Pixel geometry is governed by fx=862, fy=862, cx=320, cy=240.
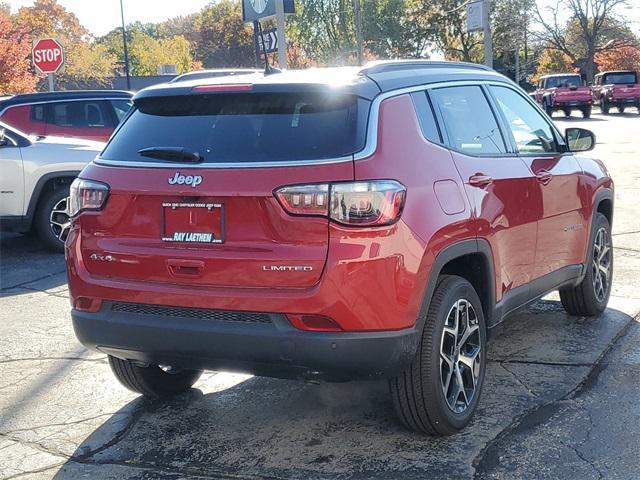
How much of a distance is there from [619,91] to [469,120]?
37.5 metres

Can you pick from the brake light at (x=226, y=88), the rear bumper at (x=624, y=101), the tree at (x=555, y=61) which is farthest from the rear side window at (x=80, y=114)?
the tree at (x=555, y=61)

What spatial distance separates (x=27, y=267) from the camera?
8.86m

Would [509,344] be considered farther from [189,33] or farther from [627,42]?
[189,33]

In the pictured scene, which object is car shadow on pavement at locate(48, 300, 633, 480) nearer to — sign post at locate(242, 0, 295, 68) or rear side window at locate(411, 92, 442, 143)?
rear side window at locate(411, 92, 442, 143)

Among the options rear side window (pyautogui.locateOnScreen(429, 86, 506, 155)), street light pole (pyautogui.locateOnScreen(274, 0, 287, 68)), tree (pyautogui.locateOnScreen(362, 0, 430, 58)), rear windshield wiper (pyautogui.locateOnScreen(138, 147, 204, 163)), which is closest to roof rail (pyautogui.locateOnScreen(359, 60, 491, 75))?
Answer: rear side window (pyautogui.locateOnScreen(429, 86, 506, 155))

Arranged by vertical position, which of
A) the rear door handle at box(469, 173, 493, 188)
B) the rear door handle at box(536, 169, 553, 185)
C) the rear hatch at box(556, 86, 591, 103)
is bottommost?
the rear hatch at box(556, 86, 591, 103)

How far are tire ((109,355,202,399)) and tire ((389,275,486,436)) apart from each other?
56.0 inches

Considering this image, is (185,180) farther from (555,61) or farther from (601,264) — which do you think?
(555,61)

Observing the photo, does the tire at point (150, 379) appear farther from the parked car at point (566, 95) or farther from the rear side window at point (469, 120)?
the parked car at point (566, 95)

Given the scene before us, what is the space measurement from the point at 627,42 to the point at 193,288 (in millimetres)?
63519

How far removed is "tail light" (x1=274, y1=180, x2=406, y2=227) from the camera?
3566mm

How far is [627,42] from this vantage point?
61.4 meters

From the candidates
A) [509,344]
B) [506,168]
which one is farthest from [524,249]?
[509,344]

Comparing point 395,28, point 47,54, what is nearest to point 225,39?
point 395,28
